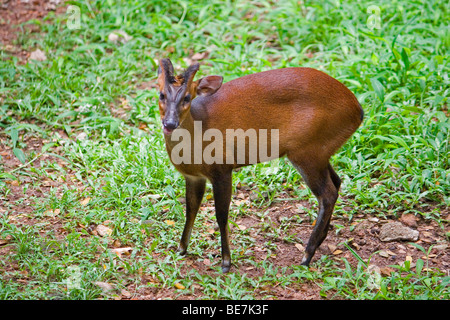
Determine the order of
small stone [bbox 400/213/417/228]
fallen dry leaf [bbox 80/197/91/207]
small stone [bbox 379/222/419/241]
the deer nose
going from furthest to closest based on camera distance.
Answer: fallen dry leaf [bbox 80/197/91/207] → small stone [bbox 400/213/417/228] → small stone [bbox 379/222/419/241] → the deer nose

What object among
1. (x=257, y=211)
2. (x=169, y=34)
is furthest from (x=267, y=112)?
(x=169, y=34)

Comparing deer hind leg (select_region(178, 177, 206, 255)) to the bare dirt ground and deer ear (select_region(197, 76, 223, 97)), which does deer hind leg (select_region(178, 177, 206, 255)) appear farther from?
deer ear (select_region(197, 76, 223, 97))

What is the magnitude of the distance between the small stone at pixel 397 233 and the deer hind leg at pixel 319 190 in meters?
0.62

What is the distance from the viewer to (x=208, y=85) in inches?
181

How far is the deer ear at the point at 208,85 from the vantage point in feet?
15.0

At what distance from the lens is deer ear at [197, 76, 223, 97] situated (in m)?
4.58

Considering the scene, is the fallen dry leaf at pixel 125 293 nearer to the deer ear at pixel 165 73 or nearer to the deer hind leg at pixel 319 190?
the deer hind leg at pixel 319 190

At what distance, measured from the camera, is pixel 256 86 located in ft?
15.7

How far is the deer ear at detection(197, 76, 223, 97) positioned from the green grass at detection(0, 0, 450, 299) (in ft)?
4.58

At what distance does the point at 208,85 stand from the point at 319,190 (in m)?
1.24

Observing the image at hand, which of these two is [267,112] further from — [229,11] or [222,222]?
[229,11]

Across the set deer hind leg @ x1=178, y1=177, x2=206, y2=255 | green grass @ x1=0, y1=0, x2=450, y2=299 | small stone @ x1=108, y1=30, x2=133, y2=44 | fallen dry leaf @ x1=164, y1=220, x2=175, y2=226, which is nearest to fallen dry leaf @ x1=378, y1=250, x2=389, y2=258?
green grass @ x1=0, y1=0, x2=450, y2=299

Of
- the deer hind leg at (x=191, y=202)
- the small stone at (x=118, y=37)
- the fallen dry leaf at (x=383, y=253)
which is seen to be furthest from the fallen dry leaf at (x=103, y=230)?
the small stone at (x=118, y=37)

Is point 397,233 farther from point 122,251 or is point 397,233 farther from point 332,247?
point 122,251
